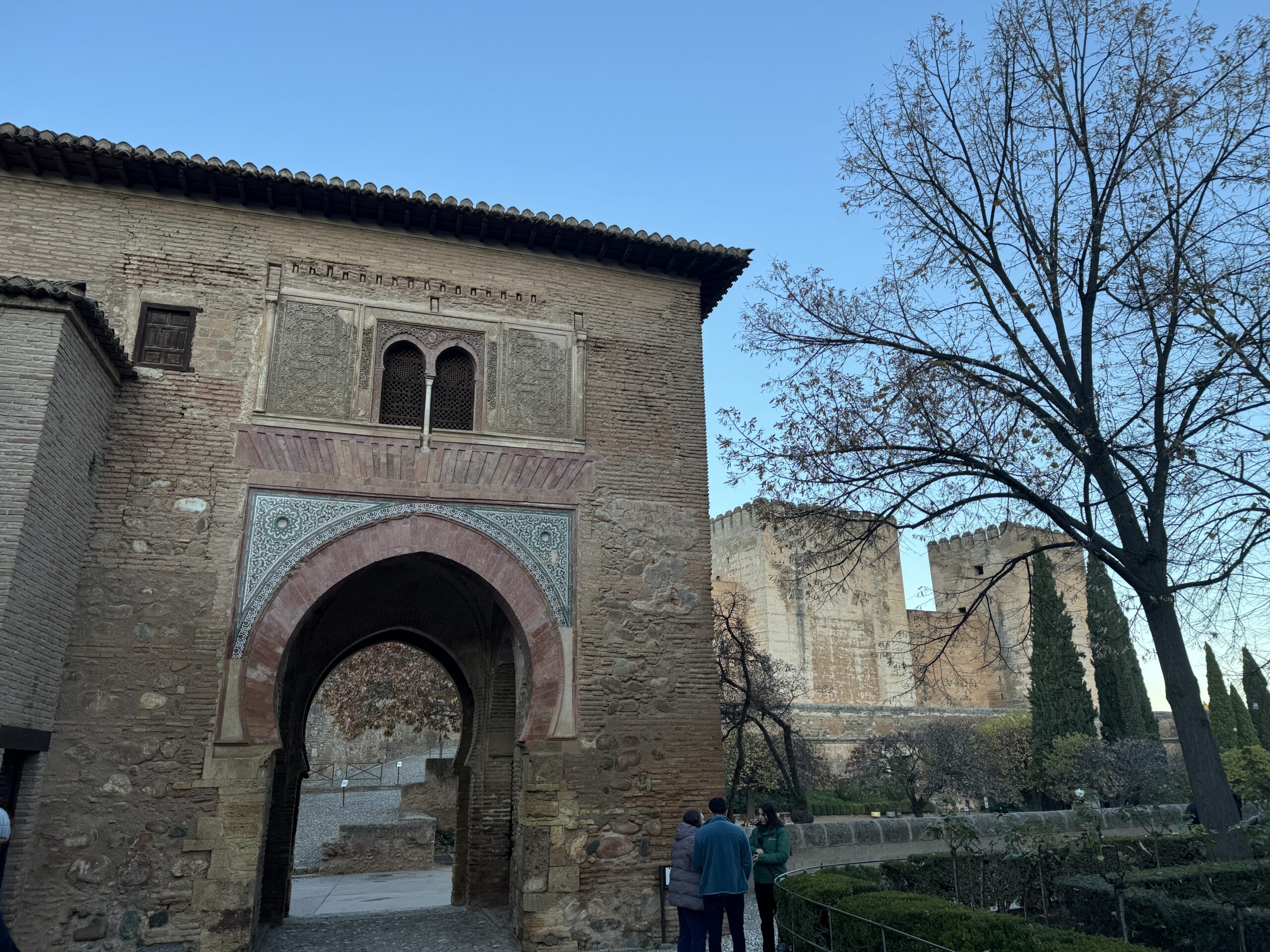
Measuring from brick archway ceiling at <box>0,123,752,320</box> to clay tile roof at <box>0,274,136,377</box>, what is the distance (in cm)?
180

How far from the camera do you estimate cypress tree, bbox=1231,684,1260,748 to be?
30.7 meters

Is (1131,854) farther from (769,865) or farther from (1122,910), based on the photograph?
(769,865)

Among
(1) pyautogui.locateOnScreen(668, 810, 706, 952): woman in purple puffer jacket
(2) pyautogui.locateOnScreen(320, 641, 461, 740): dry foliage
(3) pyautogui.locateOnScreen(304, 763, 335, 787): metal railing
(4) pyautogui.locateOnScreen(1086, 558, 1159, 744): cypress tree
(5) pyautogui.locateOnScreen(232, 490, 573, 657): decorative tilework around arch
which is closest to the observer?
(1) pyautogui.locateOnScreen(668, 810, 706, 952): woman in purple puffer jacket

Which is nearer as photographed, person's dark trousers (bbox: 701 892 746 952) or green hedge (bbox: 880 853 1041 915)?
person's dark trousers (bbox: 701 892 746 952)

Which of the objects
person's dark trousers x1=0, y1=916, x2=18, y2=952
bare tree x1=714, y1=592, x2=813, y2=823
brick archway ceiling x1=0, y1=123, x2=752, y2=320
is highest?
brick archway ceiling x1=0, y1=123, x2=752, y2=320

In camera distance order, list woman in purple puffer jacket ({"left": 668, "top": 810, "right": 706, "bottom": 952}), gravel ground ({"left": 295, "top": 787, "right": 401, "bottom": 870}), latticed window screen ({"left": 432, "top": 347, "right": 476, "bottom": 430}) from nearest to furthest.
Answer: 1. woman in purple puffer jacket ({"left": 668, "top": 810, "right": 706, "bottom": 952})
2. latticed window screen ({"left": 432, "top": 347, "right": 476, "bottom": 430})
3. gravel ground ({"left": 295, "top": 787, "right": 401, "bottom": 870})

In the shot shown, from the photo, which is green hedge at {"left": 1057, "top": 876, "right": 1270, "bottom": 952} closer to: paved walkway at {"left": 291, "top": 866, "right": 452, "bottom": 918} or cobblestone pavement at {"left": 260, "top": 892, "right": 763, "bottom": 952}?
cobblestone pavement at {"left": 260, "top": 892, "right": 763, "bottom": 952}

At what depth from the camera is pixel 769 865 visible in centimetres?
714

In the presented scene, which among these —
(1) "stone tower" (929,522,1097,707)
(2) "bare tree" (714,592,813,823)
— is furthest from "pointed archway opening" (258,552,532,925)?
(1) "stone tower" (929,522,1097,707)

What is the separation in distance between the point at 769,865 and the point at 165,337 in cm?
721

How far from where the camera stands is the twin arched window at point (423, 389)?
874cm

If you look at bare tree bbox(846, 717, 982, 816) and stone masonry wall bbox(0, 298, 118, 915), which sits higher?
stone masonry wall bbox(0, 298, 118, 915)

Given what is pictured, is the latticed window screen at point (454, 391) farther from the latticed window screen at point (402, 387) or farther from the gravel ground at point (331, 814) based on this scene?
the gravel ground at point (331, 814)

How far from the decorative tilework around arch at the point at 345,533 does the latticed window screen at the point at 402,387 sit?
35.2 inches
